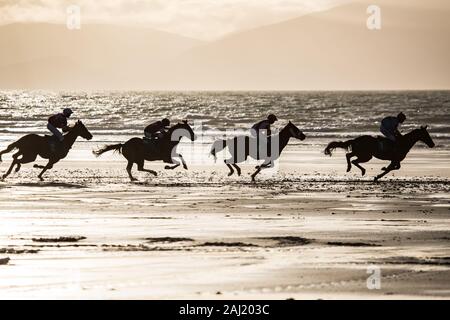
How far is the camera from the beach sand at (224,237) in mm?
12227

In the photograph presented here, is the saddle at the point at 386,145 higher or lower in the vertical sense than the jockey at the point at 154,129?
lower

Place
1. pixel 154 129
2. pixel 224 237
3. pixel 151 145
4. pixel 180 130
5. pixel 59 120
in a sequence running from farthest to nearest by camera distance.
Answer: pixel 151 145 → pixel 154 129 → pixel 180 130 → pixel 59 120 → pixel 224 237

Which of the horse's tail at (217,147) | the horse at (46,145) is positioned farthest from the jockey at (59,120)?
the horse's tail at (217,147)

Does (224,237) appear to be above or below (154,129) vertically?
below

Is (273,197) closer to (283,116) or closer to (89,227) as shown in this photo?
(89,227)

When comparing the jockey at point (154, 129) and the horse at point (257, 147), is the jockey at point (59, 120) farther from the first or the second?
the horse at point (257, 147)

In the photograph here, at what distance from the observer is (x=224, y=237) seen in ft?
52.1

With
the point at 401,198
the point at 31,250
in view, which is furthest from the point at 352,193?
the point at 31,250

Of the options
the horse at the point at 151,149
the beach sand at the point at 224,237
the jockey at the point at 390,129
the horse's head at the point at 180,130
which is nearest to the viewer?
the beach sand at the point at 224,237

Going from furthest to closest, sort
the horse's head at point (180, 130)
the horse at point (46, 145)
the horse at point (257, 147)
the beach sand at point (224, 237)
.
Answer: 1. the horse at point (46, 145)
2. the horse's head at point (180, 130)
3. the horse at point (257, 147)
4. the beach sand at point (224, 237)

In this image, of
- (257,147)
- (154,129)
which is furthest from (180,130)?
(257,147)

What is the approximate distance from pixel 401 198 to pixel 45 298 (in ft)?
38.1

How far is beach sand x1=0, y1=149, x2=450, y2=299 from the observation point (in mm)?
12227

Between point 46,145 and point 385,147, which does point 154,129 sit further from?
point 385,147
